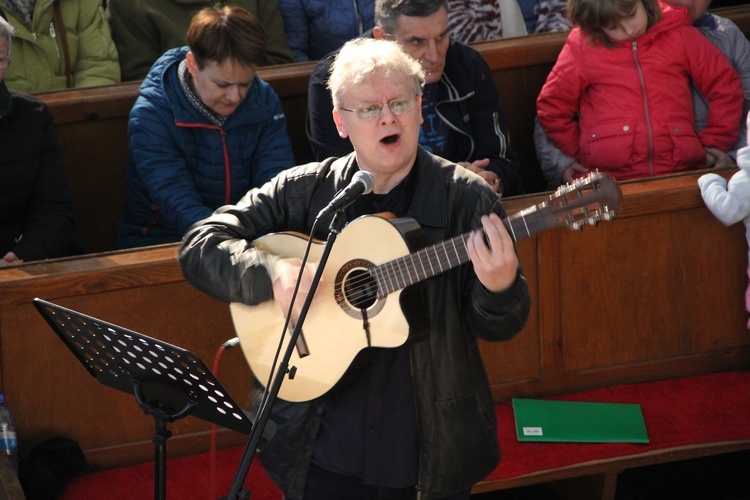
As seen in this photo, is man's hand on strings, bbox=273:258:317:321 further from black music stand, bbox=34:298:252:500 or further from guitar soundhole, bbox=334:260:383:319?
black music stand, bbox=34:298:252:500

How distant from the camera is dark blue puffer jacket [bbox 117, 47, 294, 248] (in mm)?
4172

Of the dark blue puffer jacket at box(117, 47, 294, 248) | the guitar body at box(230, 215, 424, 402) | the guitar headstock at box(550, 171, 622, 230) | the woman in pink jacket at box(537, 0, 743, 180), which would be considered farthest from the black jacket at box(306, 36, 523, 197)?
the guitar headstock at box(550, 171, 622, 230)

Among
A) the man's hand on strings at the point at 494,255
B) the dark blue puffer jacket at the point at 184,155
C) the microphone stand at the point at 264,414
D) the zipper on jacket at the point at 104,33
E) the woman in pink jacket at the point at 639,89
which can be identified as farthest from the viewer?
the zipper on jacket at the point at 104,33

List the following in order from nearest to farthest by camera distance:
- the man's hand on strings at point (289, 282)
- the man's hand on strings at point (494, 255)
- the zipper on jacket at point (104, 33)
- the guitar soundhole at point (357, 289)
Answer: the man's hand on strings at point (494, 255) < the man's hand on strings at point (289, 282) < the guitar soundhole at point (357, 289) < the zipper on jacket at point (104, 33)

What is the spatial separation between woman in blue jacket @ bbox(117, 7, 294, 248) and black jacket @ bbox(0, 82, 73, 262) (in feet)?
1.07

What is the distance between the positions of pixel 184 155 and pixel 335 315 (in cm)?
171

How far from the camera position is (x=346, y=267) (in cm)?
278

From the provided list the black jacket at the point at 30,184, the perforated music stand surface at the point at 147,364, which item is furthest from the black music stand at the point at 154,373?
the black jacket at the point at 30,184

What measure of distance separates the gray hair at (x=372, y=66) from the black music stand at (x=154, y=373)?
793 millimetres

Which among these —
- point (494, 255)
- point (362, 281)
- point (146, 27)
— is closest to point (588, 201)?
point (494, 255)

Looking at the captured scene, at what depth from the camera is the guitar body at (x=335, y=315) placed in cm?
264

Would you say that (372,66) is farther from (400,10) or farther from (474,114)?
(474,114)

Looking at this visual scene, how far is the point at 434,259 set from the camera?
8.44 feet

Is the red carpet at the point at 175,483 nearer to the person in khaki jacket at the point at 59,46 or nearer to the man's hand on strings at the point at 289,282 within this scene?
the man's hand on strings at the point at 289,282
